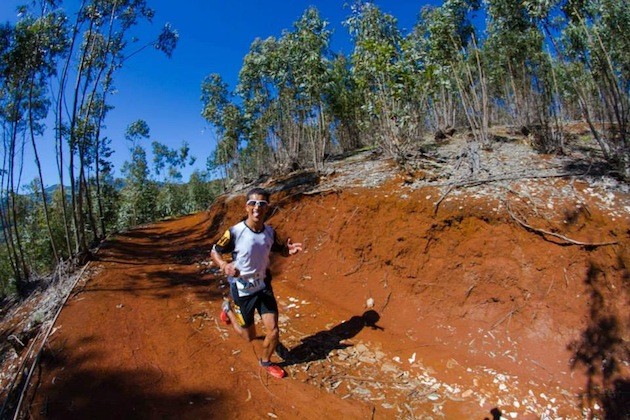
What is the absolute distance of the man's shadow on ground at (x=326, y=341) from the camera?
466 centimetres

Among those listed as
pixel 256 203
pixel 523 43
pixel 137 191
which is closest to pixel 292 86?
pixel 523 43

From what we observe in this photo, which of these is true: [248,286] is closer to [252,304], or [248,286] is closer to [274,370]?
[252,304]

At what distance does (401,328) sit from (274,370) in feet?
7.01

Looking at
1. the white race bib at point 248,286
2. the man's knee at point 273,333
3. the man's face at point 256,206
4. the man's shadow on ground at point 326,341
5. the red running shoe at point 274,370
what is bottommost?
the man's shadow on ground at point 326,341

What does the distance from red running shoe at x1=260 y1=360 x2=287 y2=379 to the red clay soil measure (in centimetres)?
→ 9

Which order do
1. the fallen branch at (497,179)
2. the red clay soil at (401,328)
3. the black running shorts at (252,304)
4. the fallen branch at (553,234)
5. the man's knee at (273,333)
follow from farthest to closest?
1. the fallen branch at (497,179)
2. the fallen branch at (553,234)
3. the black running shorts at (252,304)
4. the man's knee at (273,333)
5. the red clay soil at (401,328)

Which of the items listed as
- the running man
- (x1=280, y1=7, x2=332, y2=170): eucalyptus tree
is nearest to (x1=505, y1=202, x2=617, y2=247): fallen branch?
the running man

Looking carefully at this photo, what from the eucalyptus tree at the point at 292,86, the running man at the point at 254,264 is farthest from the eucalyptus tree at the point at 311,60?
the running man at the point at 254,264

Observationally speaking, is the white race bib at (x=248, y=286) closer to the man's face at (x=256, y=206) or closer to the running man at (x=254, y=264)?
the running man at (x=254, y=264)

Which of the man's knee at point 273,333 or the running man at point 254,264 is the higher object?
the running man at point 254,264

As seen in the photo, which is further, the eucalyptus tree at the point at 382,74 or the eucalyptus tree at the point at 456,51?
the eucalyptus tree at the point at 456,51

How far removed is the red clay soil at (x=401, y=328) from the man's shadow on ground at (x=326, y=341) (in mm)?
28

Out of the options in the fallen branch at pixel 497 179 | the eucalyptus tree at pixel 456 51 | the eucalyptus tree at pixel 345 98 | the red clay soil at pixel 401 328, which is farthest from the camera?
the eucalyptus tree at pixel 345 98

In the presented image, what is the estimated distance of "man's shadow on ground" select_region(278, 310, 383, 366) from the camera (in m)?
4.66
